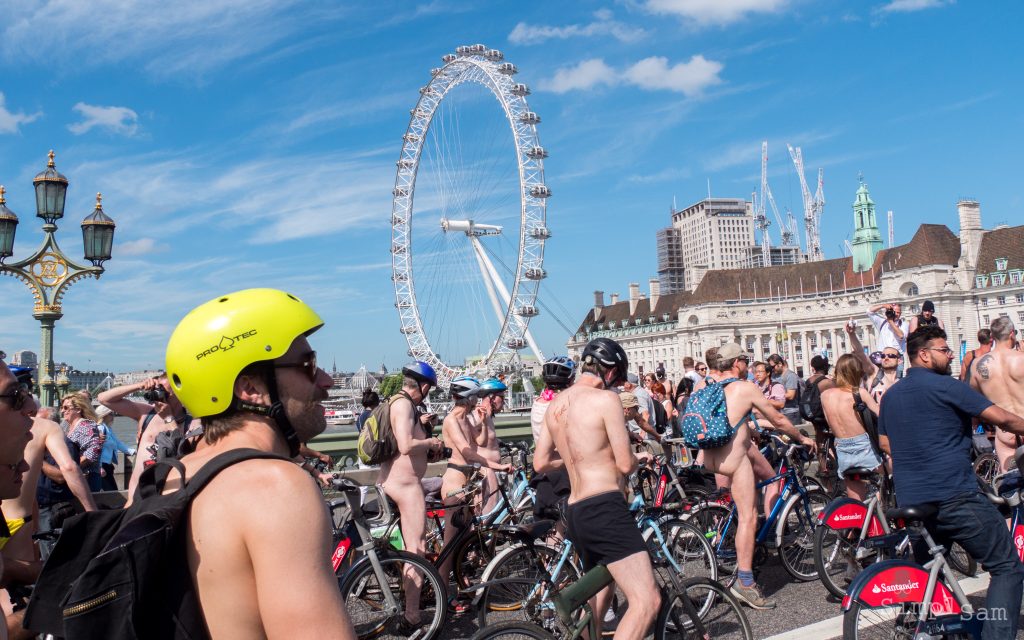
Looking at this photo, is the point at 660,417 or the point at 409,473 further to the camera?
the point at 660,417

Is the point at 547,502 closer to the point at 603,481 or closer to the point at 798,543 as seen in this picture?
the point at 798,543

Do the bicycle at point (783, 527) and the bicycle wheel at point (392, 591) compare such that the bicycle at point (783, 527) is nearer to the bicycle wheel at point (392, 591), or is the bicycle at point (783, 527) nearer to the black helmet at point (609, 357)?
the bicycle wheel at point (392, 591)

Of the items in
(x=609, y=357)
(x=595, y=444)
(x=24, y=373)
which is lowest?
(x=595, y=444)

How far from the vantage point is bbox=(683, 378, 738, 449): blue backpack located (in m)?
6.58

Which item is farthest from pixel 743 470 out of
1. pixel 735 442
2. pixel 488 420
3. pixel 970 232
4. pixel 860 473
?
pixel 970 232

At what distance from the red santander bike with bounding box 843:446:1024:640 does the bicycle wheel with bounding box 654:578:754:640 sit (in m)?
0.70

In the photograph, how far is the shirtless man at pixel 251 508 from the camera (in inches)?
60.6

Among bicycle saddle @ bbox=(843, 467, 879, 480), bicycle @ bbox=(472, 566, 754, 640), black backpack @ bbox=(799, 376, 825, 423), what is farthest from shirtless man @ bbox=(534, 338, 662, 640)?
black backpack @ bbox=(799, 376, 825, 423)

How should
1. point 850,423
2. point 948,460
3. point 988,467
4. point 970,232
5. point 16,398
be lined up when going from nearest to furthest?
point 16,398, point 948,460, point 850,423, point 988,467, point 970,232

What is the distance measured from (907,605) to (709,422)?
251cm

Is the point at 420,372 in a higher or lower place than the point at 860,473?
higher

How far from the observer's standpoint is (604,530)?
420 cm

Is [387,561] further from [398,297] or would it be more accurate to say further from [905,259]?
[905,259]

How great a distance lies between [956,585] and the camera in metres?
4.20
